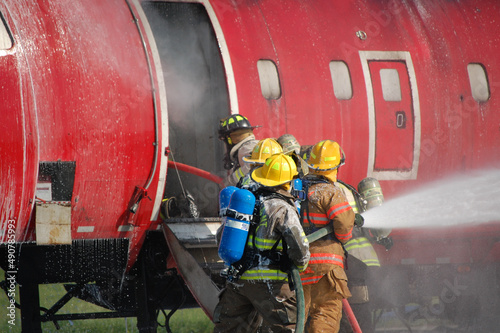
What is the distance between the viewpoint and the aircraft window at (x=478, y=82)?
9.58 meters

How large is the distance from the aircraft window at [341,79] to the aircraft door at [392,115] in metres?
0.26

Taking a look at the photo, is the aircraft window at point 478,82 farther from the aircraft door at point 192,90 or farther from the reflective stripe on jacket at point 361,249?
the aircraft door at point 192,90

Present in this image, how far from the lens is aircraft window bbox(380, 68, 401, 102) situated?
901cm

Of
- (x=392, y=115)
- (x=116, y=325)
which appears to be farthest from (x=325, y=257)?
(x=116, y=325)

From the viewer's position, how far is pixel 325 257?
633cm

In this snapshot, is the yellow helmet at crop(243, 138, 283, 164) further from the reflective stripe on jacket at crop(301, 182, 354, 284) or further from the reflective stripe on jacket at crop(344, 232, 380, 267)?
the reflective stripe on jacket at crop(344, 232, 380, 267)

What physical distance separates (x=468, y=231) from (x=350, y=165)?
6.79 feet

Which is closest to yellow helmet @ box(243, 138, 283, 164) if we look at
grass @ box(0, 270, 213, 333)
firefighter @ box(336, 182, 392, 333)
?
firefighter @ box(336, 182, 392, 333)

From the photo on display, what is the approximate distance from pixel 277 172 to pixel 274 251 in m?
0.58

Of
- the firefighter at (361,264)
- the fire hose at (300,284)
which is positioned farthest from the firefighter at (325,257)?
the firefighter at (361,264)

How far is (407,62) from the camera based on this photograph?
362 inches

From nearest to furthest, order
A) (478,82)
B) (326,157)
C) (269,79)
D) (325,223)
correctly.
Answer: (325,223) → (326,157) → (269,79) → (478,82)

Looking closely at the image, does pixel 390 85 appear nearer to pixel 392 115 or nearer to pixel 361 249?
pixel 392 115

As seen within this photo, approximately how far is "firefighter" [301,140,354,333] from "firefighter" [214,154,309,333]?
0.78m
